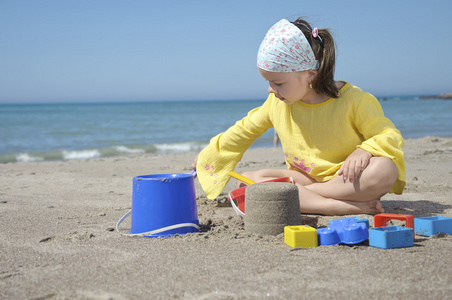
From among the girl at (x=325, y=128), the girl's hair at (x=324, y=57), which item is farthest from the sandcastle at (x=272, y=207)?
the girl's hair at (x=324, y=57)

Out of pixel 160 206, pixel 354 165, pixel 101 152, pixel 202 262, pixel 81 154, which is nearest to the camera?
pixel 202 262

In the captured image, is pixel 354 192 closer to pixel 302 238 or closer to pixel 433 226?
pixel 433 226

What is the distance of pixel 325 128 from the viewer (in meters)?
2.63

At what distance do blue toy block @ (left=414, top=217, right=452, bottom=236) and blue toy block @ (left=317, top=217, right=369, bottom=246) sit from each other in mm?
351

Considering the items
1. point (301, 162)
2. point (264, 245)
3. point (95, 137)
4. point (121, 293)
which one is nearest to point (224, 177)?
point (301, 162)

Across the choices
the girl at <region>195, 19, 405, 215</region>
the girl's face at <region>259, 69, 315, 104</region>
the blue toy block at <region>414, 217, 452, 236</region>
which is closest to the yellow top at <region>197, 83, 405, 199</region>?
the girl at <region>195, 19, 405, 215</region>

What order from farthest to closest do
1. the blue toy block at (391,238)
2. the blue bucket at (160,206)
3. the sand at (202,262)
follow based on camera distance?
the blue bucket at (160,206) < the blue toy block at (391,238) < the sand at (202,262)

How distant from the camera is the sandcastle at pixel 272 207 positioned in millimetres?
2156

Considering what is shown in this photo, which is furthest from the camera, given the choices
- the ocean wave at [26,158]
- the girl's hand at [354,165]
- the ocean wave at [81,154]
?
the ocean wave at [81,154]

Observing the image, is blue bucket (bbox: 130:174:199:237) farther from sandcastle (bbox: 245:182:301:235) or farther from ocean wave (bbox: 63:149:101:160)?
ocean wave (bbox: 63:149:101:160)

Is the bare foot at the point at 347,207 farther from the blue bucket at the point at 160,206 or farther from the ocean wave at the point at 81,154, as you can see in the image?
the ocean wave at the point at 81,154

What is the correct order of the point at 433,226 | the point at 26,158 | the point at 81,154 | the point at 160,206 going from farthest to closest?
the point at 81,154
the point at 26,158
the point at 160,206
the point at 433,226

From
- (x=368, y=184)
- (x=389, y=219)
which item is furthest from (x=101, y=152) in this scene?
(x=389, y=219)

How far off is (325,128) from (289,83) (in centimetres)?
37
